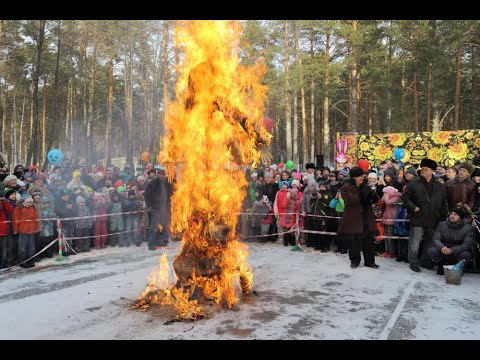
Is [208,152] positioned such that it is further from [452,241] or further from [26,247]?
[26,247]

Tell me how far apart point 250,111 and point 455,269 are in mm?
4922

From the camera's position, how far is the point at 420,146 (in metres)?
18.1

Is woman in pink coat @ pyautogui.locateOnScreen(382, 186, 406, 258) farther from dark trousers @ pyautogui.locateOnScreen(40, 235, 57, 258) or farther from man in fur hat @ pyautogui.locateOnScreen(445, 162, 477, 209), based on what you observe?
dark trousers @ pyautogui.locateOnScreen(40, 235, 57, 258)

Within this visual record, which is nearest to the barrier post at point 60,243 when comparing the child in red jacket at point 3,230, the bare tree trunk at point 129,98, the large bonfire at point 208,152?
the child in red jacket at point 3,230

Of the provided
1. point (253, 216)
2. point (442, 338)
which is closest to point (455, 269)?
point (442, 338)

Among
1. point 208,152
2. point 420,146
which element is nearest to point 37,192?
point 208,152

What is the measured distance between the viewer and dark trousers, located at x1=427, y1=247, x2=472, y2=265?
777cm

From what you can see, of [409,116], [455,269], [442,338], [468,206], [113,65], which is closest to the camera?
[442,338]

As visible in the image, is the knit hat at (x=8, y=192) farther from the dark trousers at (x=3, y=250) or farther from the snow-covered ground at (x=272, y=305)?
the snow-covered ground at (x=272, y=305)

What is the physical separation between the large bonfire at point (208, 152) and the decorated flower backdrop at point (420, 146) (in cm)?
1379

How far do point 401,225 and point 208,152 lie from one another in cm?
564

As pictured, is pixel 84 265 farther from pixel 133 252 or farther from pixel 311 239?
pixel 311 239

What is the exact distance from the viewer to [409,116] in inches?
1271

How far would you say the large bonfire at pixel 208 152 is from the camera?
6387mm
